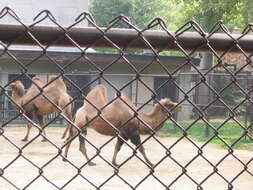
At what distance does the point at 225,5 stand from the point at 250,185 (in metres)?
10.9

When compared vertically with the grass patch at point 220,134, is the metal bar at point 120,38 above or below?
below

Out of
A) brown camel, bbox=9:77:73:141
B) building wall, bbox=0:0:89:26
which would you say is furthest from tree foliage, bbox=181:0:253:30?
building wall, bbox=0:0:89:26

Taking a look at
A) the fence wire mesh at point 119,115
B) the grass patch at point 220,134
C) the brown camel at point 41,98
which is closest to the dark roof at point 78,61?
the fence wire mesh at point 119,115

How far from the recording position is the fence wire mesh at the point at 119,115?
2344 mm

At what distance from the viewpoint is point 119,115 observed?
912 centimetres

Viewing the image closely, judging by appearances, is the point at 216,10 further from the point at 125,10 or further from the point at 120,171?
the point at 125,10

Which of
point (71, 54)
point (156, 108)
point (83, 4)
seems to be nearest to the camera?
point (156, 108)

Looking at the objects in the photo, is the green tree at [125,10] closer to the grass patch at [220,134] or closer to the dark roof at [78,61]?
the dark roof at [78,61]

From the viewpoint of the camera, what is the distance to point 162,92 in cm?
2002

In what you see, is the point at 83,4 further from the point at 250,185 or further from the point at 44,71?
the point at 250,185

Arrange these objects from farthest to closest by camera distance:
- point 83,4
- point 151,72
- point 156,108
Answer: point 83,4 → point 151,72 → point 156,108

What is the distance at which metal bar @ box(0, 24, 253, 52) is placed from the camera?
7.13 feet

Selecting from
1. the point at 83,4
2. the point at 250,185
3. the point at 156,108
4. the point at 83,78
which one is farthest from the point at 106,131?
the point at 83,4

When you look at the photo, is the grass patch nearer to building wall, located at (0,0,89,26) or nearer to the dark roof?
the dark roof
